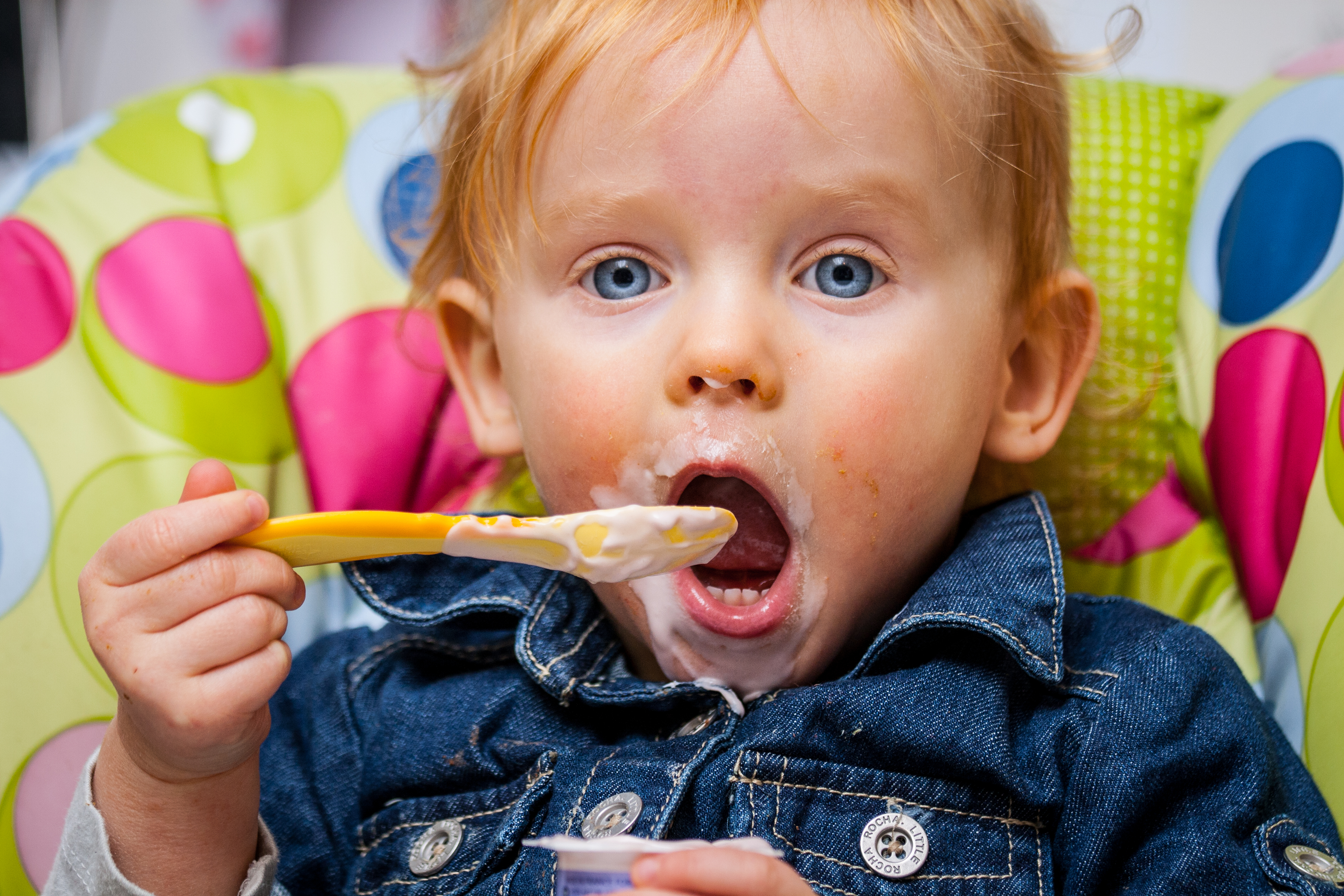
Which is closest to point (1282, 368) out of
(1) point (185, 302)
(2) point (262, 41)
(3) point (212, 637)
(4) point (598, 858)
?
(4) point (598, 858)

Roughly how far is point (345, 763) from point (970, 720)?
48 cm

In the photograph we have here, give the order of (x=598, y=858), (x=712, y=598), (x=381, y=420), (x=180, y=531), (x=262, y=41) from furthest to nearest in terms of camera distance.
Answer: (x=262, y=41) < (x=381, y=420) < (x=712, y=598) < (x=180, y=531) < (x=598, y=858)

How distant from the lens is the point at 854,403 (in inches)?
29.4

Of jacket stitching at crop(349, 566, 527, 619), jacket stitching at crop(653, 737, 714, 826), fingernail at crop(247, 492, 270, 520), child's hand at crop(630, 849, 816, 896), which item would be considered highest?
fingernail at crop(247, 492, 270, 520)

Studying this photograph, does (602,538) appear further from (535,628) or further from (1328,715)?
(1328,715)

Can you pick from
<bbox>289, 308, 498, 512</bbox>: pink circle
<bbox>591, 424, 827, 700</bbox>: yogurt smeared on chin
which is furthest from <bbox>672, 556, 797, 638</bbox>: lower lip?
<bbox>289, 308, 498, 512</bbox>: pink circle

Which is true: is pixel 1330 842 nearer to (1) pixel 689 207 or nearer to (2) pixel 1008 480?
(2) pixel 1008 480

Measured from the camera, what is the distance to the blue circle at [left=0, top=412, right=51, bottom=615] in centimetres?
95

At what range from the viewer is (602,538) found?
702 mm

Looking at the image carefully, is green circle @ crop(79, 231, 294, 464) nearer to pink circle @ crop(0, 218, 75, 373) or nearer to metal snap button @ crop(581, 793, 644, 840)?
pink circle @ crop(0, 218, 75, 373)

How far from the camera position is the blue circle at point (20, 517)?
95 centimetres

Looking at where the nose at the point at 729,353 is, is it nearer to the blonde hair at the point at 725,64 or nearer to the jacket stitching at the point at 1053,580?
the blonde hair at the point at 725,64

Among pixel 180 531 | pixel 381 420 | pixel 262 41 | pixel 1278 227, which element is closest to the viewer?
pixel 180 531

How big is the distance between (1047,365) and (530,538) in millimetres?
461
